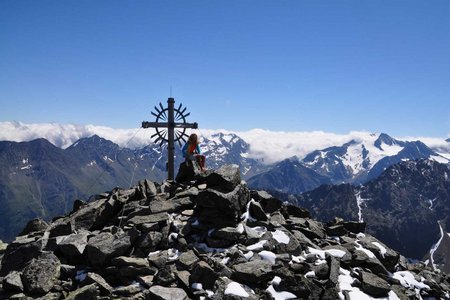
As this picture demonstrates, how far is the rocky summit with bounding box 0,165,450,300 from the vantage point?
15148 millimetres

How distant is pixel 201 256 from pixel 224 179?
4862 mm

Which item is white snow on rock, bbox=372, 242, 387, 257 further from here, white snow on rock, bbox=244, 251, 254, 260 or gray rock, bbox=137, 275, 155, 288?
gray rock, bbox=137, 275, 155, 288

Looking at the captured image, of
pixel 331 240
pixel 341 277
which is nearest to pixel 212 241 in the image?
pixel 341 277

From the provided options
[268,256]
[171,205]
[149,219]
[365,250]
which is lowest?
A: [365,250]

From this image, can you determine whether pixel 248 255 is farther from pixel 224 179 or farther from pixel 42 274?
pixel 42 274

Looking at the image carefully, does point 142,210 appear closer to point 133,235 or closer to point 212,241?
point 133,235

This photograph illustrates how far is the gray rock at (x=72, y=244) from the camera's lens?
17.0 meters

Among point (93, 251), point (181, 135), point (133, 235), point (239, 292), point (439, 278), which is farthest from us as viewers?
point (181, 135)

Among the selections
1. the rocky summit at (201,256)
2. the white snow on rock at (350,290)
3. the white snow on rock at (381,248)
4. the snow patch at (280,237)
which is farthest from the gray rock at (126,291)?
the white snow on rock at (381,248)

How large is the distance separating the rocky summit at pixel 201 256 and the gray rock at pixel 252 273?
44mm

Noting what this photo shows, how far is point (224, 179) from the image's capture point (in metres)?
20.2

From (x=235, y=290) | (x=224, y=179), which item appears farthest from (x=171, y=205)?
(x=235, y=290)

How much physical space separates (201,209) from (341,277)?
7803mm

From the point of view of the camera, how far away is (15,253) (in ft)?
58.1
